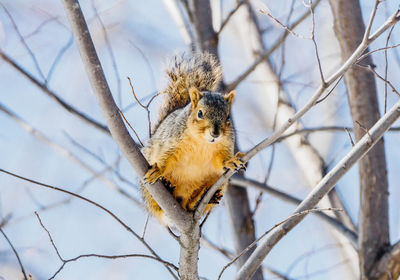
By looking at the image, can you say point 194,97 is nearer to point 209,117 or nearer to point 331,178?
point 209,117

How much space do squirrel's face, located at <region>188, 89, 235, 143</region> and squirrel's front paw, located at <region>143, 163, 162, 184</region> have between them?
28 centimetres

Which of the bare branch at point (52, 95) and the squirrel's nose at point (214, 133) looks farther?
the bare branch at point (52, 95)

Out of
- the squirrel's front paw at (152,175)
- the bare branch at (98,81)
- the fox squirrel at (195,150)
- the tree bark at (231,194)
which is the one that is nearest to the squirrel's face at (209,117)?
the fox squirrel at (195,150)

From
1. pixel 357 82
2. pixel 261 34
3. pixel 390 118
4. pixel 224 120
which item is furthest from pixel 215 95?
pixel 261 34

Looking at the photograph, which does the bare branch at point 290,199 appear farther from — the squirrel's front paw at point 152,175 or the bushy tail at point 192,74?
the squirrel's front paw at point 152,175

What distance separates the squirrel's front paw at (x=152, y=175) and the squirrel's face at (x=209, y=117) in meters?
0.28

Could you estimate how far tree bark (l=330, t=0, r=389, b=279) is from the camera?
2568 millimetres

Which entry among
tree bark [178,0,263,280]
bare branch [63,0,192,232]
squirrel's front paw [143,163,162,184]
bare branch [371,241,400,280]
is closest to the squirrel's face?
squirrel's front paw [143,163,162,184]

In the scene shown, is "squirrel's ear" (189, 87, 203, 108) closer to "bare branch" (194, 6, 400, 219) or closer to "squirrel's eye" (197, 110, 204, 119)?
"squirrel's eye" (197, 110, 204, 119)

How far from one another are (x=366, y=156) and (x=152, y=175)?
1140 mm

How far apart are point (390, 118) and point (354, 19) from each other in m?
1.04

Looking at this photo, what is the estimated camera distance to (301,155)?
132 inches

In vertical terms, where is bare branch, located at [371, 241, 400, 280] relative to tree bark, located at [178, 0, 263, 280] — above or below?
below

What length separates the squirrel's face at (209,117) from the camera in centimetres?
224
